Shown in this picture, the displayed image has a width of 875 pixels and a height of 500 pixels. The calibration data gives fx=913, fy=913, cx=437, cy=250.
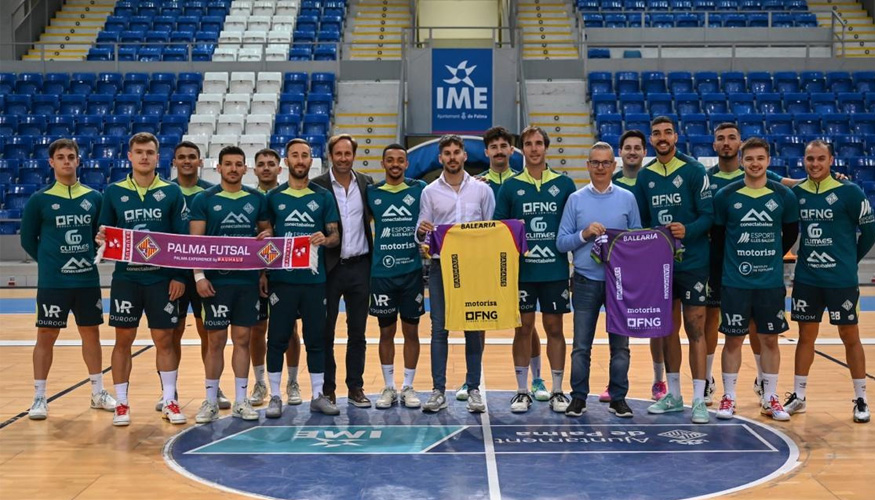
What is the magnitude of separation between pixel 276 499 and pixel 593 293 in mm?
2727

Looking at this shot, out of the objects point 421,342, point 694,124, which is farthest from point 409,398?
point 694,124

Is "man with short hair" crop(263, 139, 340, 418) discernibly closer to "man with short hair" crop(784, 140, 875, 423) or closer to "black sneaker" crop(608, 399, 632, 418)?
"black sneaker" crop(608, 399, 632, 418)

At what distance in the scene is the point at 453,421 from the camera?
6.26 meters

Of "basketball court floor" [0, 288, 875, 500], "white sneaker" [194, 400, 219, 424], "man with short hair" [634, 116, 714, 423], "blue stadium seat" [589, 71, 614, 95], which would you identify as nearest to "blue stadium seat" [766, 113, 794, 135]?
"blue stadium seat" [589, 71, 614, 95]

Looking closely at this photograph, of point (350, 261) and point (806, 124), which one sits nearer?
point (350, 261)

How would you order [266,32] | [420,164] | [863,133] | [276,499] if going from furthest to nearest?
[266,32] → [863,133] → [420,164] → [276,499]

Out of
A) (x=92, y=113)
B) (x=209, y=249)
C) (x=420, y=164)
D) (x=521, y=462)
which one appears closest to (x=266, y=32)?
(x=92, y=113)

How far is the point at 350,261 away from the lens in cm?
656

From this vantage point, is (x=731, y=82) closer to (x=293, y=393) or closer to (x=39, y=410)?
(x=293, y=393)

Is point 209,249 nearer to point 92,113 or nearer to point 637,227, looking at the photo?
point 637,227

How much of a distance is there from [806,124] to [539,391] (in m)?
12.9

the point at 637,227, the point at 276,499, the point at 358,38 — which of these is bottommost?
the point at 276,499

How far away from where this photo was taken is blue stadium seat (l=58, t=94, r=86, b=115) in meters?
18.6

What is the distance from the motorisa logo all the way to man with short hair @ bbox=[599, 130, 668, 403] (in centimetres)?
1114
